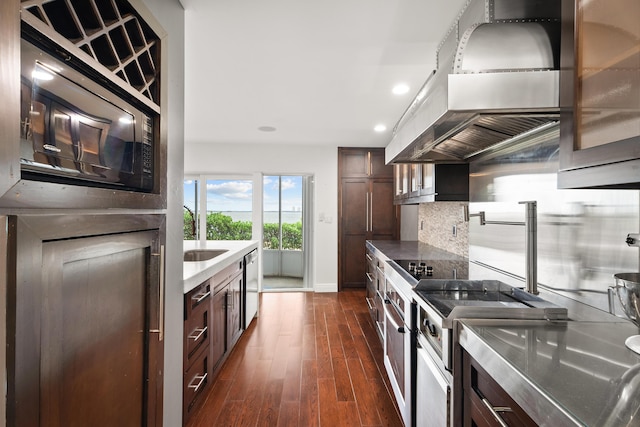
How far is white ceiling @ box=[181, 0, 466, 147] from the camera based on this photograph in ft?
5.72

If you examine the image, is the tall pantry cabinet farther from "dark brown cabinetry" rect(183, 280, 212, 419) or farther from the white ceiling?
"dark brown cabinetry" rect(183, 280, 212, 419)

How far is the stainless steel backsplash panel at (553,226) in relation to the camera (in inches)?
46.6

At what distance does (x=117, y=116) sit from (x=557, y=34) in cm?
166

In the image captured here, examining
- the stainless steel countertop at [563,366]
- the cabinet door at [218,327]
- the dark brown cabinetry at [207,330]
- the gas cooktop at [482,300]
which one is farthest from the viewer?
the cabinet door at [218,327]

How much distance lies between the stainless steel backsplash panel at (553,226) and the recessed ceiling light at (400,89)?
95 cm

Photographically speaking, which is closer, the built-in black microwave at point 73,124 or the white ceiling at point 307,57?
the built-in black microwave at point 73,124

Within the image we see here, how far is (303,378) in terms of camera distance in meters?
2.47

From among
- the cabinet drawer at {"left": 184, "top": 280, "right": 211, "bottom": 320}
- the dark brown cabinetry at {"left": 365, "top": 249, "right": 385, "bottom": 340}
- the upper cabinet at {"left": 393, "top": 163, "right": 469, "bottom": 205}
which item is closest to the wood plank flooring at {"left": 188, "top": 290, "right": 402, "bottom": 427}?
the dark brown cabinetry at {"left": 365, "top": 249, "right": 385, "bottom": 340}

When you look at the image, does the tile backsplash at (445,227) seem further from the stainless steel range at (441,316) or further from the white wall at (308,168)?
the white wall at (308,168)

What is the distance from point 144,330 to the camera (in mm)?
1311

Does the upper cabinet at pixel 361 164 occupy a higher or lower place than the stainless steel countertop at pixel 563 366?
higher

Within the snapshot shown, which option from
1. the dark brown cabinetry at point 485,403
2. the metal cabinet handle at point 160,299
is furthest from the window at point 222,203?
the dark brown cabinetry at point 485,403

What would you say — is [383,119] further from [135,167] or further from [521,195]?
[135,167]

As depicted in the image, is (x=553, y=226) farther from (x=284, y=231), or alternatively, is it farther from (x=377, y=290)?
(x=284, y=231)
